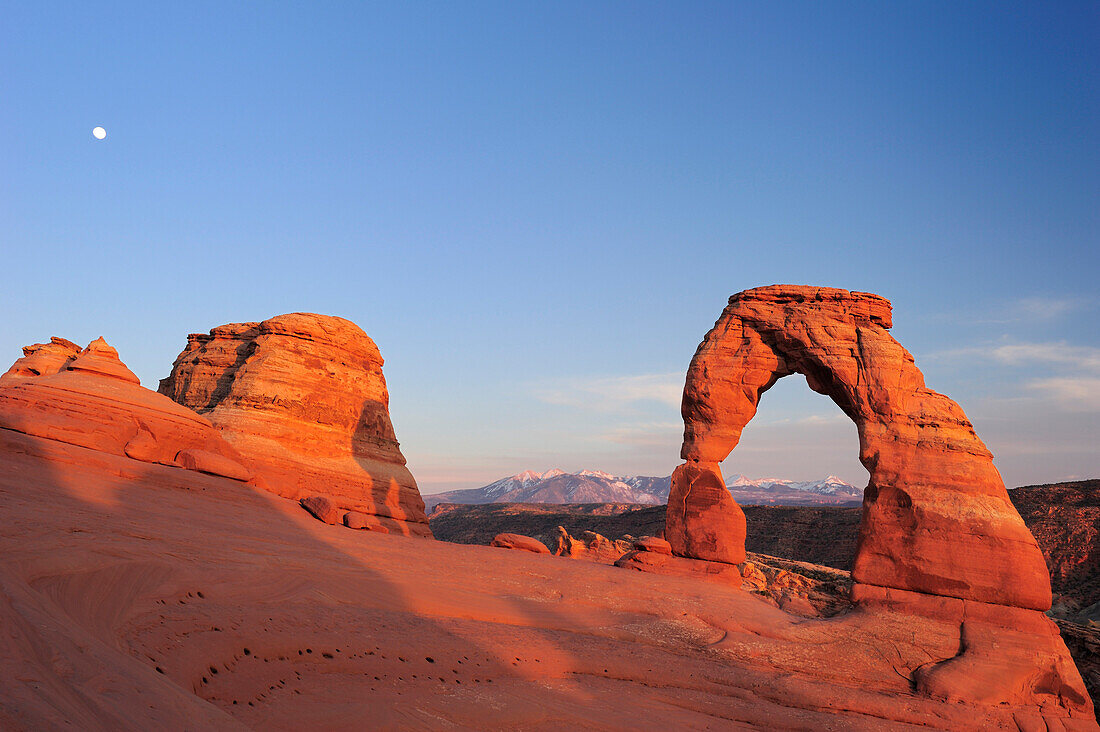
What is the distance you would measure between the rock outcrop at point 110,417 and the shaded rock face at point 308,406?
9.52 ft

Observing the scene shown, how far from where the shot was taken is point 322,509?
703 inches

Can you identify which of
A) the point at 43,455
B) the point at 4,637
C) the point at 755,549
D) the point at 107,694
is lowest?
the point at 755,549

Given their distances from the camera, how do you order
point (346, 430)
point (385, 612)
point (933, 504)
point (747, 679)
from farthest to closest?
point (346, 430) < point (933, 504) < point (747, 679) < point (385, 612)

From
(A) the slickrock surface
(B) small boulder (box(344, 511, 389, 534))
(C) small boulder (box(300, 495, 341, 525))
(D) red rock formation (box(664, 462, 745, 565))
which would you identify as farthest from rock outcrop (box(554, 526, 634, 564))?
(A) the slickrock surface

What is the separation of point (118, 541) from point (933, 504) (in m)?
15.0

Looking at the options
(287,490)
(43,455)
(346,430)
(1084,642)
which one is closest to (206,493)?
(43,455)

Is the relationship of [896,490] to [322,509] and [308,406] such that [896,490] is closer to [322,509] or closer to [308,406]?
[322,509]

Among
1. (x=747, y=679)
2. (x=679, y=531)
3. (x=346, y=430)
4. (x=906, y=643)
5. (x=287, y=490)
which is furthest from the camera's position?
(x=346, y=430)

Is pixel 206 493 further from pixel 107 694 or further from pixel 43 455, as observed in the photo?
pixel 107 694

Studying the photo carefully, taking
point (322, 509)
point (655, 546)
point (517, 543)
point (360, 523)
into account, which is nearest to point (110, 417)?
point (322, 509)

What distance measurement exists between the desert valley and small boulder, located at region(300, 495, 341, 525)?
8cm

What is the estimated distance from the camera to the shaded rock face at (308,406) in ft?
75.6

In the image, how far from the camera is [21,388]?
16.2 meters

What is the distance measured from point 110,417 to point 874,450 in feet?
59.5
